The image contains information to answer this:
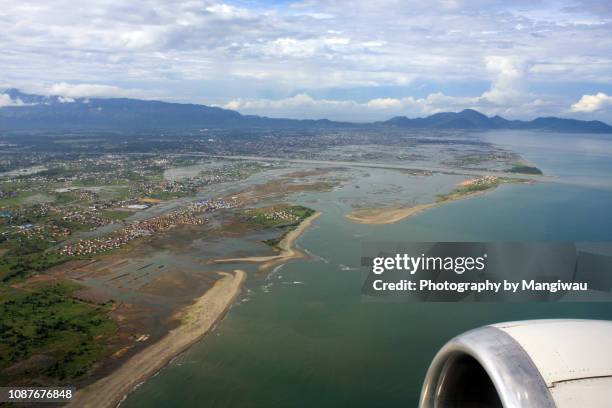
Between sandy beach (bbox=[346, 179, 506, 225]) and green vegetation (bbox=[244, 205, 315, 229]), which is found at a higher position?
sandy beach (bbox=[346, 179, 506, 225])

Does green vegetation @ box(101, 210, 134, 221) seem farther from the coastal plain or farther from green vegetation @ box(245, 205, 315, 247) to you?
green vegetation @ box(245, 205, 315, 247)

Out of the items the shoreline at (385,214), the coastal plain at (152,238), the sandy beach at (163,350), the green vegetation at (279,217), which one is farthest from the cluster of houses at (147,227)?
the shoreline at (385,214)

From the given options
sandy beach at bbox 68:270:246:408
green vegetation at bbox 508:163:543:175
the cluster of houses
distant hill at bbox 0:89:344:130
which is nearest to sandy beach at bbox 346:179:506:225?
the cluster of houses

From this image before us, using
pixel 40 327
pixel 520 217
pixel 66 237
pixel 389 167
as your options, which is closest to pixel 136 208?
pixel 66 237

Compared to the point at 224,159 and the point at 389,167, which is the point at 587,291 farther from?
the point at 224,159

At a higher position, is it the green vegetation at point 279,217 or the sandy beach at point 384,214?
the sandy beach at point 384,214

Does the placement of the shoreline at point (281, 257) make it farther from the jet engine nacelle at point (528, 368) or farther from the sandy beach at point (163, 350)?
the jet engine nacelle at point (528, 368)

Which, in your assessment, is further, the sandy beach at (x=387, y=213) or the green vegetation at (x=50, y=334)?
the sandy beach at (x=387, y=213)
